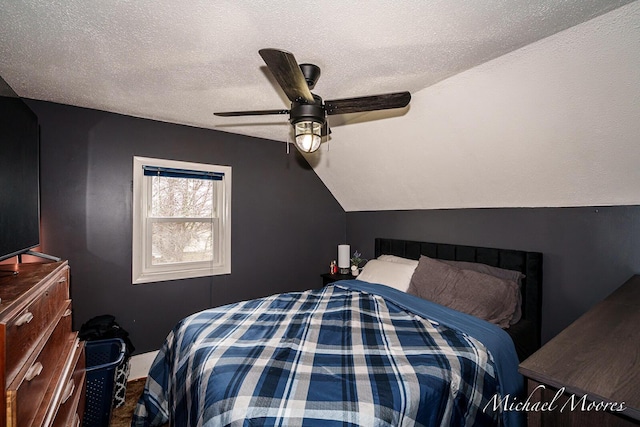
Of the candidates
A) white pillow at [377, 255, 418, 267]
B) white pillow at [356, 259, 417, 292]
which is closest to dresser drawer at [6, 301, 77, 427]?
white pillow at [356, 259, 417, 292]

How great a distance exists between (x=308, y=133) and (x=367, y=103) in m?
0.37

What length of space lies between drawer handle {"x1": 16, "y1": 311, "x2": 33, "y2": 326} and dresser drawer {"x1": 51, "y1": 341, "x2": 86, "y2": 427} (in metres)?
0.45

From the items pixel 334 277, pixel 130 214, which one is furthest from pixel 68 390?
pixel 334 277

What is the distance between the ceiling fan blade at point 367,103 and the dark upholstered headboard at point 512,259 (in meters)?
1.74

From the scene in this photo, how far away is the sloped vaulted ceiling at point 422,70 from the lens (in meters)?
1.34

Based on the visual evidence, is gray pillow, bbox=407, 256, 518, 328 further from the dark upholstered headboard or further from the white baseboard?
the white baseboard

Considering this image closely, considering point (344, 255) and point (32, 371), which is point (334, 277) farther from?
point (32, 371)

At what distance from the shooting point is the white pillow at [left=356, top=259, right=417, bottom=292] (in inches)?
108

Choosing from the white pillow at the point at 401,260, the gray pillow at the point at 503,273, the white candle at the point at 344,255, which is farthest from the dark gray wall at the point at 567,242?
the white candle at the point at 344,255

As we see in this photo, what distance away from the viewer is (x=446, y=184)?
111 inches

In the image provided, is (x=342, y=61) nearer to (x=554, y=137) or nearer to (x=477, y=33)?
(x=477, y=33)

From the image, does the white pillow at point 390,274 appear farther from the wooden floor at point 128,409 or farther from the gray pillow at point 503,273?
the wooden floor at point 128,409

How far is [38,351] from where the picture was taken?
3.92ft

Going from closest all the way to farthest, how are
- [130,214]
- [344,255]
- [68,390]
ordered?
[68,390], [130,214], [344,255]
